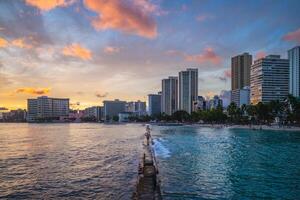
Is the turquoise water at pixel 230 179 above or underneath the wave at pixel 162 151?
above

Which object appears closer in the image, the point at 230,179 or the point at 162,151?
the point at 230,179

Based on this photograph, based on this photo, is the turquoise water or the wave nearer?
the turquoise water

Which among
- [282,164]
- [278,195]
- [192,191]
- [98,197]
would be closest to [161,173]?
[192,191]

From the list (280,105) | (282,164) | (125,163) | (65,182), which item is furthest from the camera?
(280,105)

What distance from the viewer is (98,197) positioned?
929 inches

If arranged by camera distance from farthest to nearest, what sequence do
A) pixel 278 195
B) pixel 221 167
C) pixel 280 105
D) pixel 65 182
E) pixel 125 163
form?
pixel 280 105
pixel 125 163
pixel 221 167
pixel 65 182
pixel 278 195

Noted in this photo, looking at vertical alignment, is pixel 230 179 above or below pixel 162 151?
above

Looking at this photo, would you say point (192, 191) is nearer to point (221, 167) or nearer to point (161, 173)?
point (161, 173)

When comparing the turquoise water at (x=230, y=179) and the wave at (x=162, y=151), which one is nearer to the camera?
the turquoise water at (x=230, y=179)

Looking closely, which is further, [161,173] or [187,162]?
[187,162]

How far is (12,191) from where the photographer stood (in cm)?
2581

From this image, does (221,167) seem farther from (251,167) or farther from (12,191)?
(12,191)

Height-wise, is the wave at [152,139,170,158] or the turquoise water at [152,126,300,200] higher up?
the turquoise water at [152,126,300,200]

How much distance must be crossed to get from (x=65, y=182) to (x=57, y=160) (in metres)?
15.9
